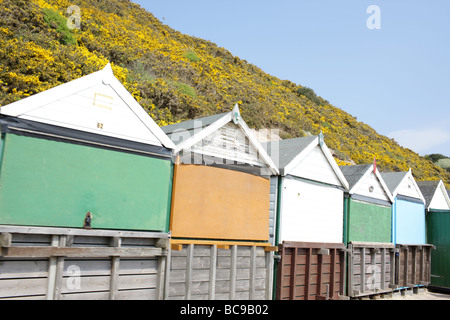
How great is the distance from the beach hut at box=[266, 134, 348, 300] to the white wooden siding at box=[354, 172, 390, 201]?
0.98 m

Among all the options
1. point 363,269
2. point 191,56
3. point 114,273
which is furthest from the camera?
point 191,56

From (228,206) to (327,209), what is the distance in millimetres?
3727

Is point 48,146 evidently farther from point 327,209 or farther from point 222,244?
point 327,209

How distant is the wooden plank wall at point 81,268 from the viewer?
5418 millimetres

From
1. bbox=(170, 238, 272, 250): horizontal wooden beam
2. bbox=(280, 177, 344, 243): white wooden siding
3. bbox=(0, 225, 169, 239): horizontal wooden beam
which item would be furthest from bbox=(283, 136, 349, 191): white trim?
bbox=(0, 225, 169, 239): horizontal wooden beam

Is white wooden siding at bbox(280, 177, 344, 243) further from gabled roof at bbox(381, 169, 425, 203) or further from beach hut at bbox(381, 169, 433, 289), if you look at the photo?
beach hut at bbox(381, 169, 433, 289)

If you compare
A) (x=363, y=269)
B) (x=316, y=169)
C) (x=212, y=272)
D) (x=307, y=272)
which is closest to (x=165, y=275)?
(x=212, y=272)

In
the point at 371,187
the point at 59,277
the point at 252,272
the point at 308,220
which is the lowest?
the point at 252,272

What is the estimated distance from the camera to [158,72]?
23984 millimetres

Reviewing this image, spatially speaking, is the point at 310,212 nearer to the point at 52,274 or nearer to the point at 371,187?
the point at 371,187

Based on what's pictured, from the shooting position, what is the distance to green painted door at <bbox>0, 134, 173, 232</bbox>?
5473 millimetres

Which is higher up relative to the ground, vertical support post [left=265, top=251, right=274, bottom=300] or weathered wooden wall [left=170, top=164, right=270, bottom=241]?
weathered wooden wall [left=170, top=164, right=270, bottom=241]

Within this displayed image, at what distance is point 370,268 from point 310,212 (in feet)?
12.1

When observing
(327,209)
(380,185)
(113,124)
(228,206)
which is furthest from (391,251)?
(113,124)
